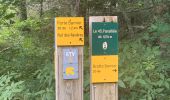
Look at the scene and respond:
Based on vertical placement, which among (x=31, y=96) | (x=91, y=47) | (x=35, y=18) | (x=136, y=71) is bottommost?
(x=31, y=96)

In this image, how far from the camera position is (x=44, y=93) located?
4.80m

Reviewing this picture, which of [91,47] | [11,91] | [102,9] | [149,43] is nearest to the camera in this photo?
[91,47]

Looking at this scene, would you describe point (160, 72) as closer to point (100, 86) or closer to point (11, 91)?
point (100, 86)

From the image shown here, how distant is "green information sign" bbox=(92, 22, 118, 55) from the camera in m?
3.84

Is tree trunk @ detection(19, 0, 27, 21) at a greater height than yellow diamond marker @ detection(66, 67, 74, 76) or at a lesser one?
greater

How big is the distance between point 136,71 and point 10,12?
4.21 metres

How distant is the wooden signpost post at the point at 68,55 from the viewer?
3.79m

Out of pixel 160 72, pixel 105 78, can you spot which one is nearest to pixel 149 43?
pixel 160 72

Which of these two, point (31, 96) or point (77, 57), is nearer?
point (77, 57)

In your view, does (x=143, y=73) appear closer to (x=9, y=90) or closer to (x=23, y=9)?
(x=9, y=90)

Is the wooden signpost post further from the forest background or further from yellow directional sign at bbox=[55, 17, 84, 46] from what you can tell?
the forest background

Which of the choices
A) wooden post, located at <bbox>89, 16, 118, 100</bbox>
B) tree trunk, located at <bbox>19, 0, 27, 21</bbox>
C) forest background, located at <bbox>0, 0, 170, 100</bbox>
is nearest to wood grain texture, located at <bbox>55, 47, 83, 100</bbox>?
wooden post, located at <bbox>89, 16, 118, 100</bbox>

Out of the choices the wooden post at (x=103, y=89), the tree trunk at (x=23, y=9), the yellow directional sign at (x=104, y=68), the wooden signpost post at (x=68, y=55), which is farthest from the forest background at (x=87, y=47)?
the wooden signpost post at (x=68, y=55)

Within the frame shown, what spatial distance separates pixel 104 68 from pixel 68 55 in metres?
0.39
